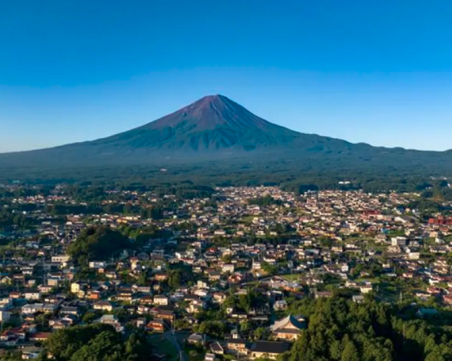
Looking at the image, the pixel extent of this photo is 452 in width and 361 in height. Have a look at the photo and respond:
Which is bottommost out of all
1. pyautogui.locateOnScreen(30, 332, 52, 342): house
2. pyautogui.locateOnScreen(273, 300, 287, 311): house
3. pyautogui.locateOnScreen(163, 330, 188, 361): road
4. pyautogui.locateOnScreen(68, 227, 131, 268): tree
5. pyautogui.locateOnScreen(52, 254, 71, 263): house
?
pyautogui.locateOnScreen(163, 330, 188, 361): road

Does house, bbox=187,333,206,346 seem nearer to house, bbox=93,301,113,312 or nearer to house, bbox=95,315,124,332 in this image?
house, bbox=95,315,124,332

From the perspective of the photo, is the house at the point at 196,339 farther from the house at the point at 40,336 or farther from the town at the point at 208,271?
the house at the point at 40,336

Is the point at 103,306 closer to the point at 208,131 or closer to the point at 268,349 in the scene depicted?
the point at 268,349

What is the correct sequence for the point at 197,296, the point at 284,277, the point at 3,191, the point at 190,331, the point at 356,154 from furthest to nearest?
the point at 356,154
the point at 3,191
the point at 284,277
the point at 197,296
the point at 190,331

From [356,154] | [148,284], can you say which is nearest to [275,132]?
[356,154]

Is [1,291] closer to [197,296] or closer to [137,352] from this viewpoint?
[197,296]

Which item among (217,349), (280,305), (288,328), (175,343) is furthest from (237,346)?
(280,305)

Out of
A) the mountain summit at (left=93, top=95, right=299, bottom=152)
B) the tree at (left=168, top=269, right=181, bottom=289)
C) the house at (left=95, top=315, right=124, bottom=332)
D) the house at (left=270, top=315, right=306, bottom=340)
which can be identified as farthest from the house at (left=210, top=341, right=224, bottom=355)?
the mountain summit at (left=93, top=95, right=299, bottom=152)

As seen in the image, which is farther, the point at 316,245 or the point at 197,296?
the point at 316,245
